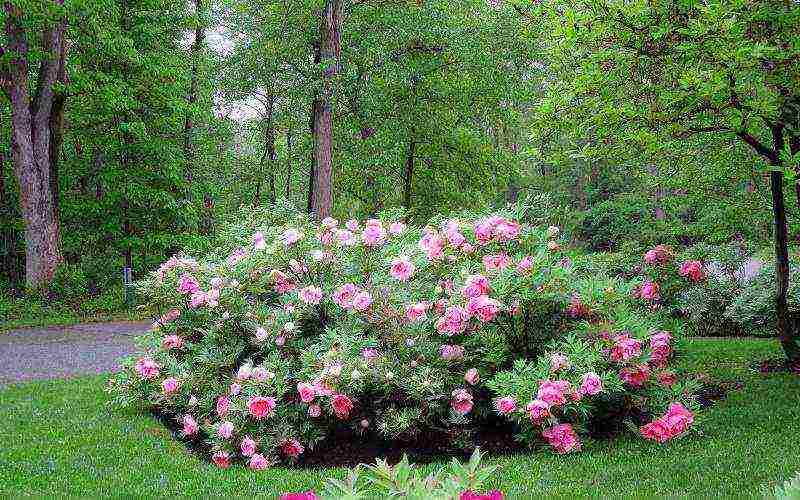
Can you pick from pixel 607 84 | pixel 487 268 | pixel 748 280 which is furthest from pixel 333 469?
pixel 748 280

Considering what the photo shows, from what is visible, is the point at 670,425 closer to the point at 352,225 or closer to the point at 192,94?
the point at 352,225

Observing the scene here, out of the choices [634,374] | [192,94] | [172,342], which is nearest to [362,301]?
[172,342]

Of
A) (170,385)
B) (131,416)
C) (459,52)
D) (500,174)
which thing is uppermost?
(459,52)

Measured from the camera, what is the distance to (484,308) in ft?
17.7

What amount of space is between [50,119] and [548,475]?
14047 mm

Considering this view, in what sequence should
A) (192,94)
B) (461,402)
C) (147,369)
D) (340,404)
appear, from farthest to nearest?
(192,94) → (147,369) → (461,402) → (340,404)

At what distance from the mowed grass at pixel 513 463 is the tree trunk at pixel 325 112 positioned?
9358 mm

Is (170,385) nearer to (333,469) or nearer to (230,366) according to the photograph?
(230,366)

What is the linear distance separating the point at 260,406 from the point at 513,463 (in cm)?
181

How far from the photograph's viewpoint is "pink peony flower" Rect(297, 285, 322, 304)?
6.08 m

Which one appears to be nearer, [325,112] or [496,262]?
[496,262]

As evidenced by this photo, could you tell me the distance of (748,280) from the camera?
11.5 metres

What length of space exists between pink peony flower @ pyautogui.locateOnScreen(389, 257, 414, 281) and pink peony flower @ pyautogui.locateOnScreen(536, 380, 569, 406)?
60.3 inches

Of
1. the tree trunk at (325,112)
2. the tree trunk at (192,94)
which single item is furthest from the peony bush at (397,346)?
the tree trunk at (192,94)
